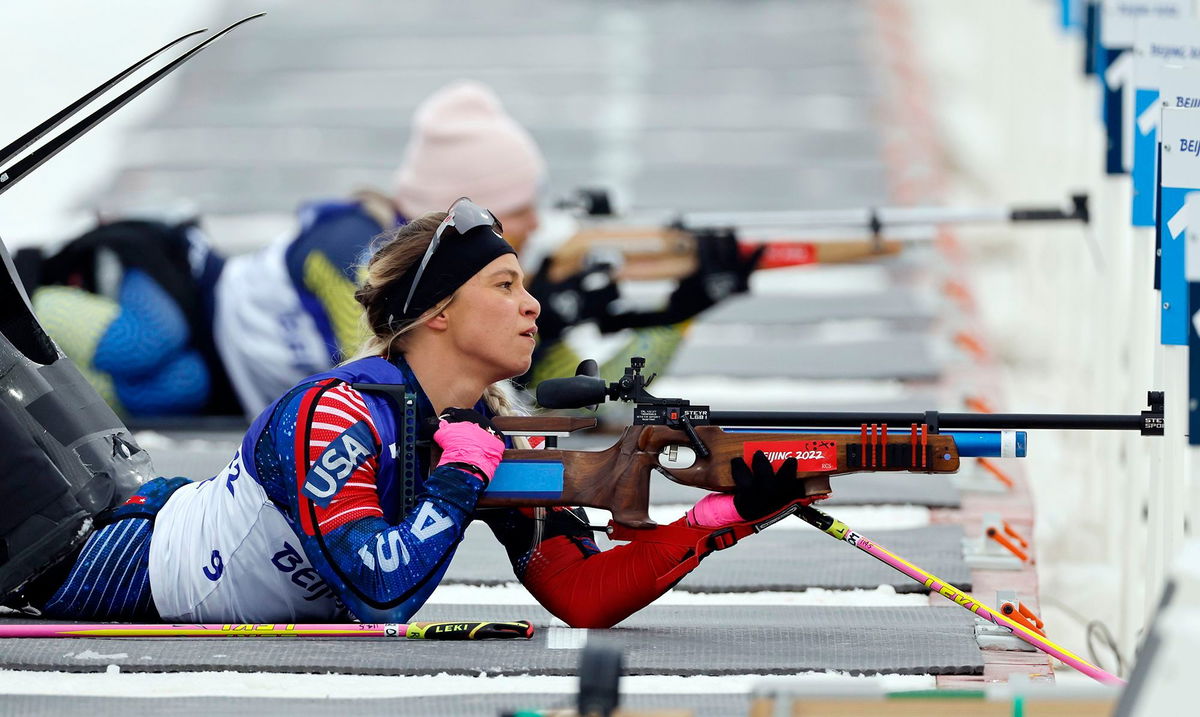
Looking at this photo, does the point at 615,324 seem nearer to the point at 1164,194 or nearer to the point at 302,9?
the point at 1164,194

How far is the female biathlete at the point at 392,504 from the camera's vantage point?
11.1 feet

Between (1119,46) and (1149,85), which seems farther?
(1119,46)

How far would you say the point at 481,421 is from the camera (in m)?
3.51

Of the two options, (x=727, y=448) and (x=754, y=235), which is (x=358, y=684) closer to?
(x=727, y=448)

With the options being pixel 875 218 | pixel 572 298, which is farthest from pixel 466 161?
pixel 875 218

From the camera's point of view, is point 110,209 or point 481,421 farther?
point 110,209

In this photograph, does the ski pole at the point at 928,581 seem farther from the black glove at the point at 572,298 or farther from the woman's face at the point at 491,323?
the black glove at the point at 572,298

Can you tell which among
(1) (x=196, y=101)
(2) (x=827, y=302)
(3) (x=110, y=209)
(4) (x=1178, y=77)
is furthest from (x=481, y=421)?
(1) (x=196, y=101)

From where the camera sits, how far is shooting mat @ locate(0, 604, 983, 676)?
132 inches

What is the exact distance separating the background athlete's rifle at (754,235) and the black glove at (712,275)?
0.02 metres

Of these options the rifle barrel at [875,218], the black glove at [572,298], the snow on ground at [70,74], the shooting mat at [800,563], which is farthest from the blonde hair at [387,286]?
the snow on ground at [70,74]

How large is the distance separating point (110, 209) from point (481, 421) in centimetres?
784

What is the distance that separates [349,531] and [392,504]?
0.57ft

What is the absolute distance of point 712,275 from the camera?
690 cm
